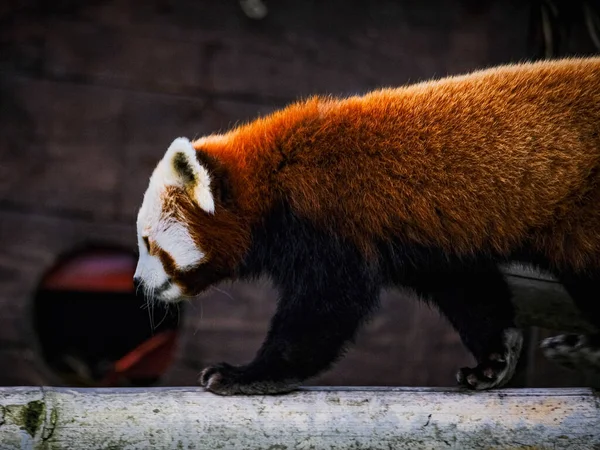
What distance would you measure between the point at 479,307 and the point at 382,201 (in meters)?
0.55

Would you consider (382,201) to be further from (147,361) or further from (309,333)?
(147,361)

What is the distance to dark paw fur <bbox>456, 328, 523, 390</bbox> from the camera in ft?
7.83

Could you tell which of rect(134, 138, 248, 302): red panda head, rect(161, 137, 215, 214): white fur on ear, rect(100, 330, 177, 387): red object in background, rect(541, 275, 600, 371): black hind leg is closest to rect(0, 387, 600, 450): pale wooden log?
rect(541, 275, 600, 371): black hind leg

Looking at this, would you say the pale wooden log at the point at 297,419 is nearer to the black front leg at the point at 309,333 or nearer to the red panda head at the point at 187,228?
the black front leg at the point at 309,333

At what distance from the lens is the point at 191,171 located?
7.80 ft

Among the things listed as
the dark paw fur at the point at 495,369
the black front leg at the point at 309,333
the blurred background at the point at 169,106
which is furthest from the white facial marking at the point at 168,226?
the blurred background at the point at 169,106

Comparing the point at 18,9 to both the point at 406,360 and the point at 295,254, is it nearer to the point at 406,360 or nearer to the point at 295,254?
the point at 295,254

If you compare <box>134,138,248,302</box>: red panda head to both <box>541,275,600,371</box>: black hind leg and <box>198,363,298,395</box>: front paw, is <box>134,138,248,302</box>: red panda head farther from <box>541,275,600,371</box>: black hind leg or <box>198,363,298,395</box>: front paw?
<box>541,275,600,371</box>: black hind leg

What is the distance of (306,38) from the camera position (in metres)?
4.02

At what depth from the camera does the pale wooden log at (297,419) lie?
2055 millimetres

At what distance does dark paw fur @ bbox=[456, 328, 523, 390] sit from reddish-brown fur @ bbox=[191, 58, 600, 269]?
1.15 feet

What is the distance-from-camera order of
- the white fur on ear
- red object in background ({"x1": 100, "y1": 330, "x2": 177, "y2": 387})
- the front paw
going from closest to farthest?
the front paw → the white fur on ear → red object in background ({"x1": 100, "y1": 330, "x2": 177, "y2": 387})

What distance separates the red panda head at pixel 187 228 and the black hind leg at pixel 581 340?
939 millimetres

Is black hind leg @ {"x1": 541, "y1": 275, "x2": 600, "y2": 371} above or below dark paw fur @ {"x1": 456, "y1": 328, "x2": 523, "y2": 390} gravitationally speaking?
above
